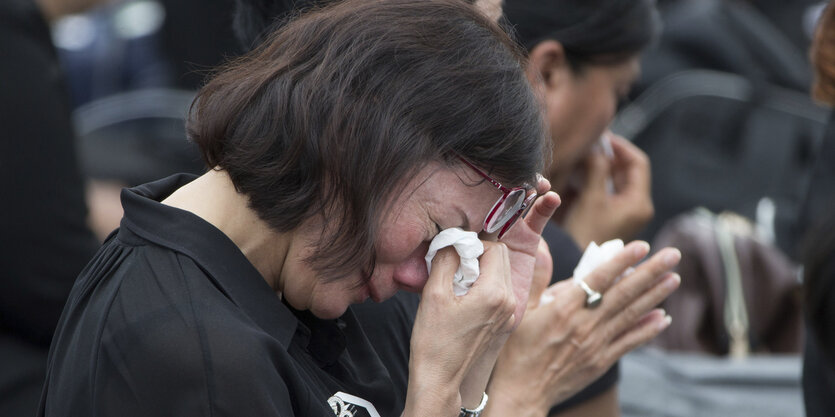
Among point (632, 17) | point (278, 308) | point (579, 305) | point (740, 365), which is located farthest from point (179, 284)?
point (740, 365)

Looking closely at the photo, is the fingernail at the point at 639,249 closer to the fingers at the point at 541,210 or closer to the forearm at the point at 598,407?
the fingers at the point at 541,210

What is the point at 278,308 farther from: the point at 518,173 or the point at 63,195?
the point at 63,195

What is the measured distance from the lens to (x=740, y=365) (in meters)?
3.74

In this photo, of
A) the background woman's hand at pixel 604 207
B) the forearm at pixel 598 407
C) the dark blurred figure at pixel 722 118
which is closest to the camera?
the forearm at pixel 598 407

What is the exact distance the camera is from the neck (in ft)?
5.26

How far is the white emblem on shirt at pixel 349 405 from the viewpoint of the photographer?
1662mm

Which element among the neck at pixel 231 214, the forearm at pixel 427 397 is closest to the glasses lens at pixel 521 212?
the forearm at pixel 427 397

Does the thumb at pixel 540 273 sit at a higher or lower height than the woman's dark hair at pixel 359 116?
lower

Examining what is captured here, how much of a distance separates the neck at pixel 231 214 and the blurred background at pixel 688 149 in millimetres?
973

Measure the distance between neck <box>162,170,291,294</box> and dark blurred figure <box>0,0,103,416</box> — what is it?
978mm

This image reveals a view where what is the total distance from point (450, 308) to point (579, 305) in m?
0.58

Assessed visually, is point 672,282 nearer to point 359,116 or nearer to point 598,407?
point 598,407

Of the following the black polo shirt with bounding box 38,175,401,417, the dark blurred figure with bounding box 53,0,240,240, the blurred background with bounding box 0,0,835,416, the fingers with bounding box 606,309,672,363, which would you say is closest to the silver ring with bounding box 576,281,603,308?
the fingers with bounding box 606,309,672,363

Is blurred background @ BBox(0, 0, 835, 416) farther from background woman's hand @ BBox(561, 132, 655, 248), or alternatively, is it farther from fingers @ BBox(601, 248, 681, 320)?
fingers @ BBox(601, 248, 681, 320)
